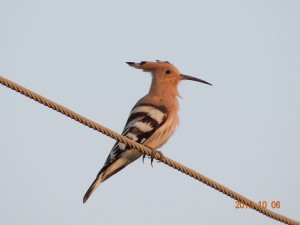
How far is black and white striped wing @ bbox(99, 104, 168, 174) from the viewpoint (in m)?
4.37

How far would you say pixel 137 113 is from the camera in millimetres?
4703

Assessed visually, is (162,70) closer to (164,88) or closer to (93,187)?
(164,88)

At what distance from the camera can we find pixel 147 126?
4.56 metres

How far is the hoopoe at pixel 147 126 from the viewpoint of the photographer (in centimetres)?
438

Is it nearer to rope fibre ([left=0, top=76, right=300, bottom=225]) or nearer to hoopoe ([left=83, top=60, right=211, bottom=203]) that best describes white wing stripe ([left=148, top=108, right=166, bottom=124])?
hoopoe ([left=83, top=60, right=211, bottom=203])

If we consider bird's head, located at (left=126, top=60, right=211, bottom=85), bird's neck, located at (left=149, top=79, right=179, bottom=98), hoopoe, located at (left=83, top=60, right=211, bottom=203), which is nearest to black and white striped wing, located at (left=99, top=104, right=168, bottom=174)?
hoopoe, located at (left=83, top=60, right=211, bottom=203)

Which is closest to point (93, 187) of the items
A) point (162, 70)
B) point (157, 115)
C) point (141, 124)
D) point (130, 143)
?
point (141, 124)

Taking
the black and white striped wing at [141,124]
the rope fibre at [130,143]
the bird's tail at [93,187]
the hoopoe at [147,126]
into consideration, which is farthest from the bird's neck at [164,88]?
the rope fibre at [130,143]

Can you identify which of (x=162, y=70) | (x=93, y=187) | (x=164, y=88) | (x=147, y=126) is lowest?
(x=93, y=187)

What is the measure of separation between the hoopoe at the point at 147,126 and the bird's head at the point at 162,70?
0.12 metres

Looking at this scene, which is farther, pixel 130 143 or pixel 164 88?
pixel 164 88

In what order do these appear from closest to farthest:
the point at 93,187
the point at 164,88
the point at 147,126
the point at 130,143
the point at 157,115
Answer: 1. the point at 130,143
2. the point at 93,187
3. the point at 147,126
4. the point at 157,115
5. the point at 164,88

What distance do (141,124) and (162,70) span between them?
109cm

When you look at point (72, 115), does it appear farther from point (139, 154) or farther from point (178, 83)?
point (178, 83)
